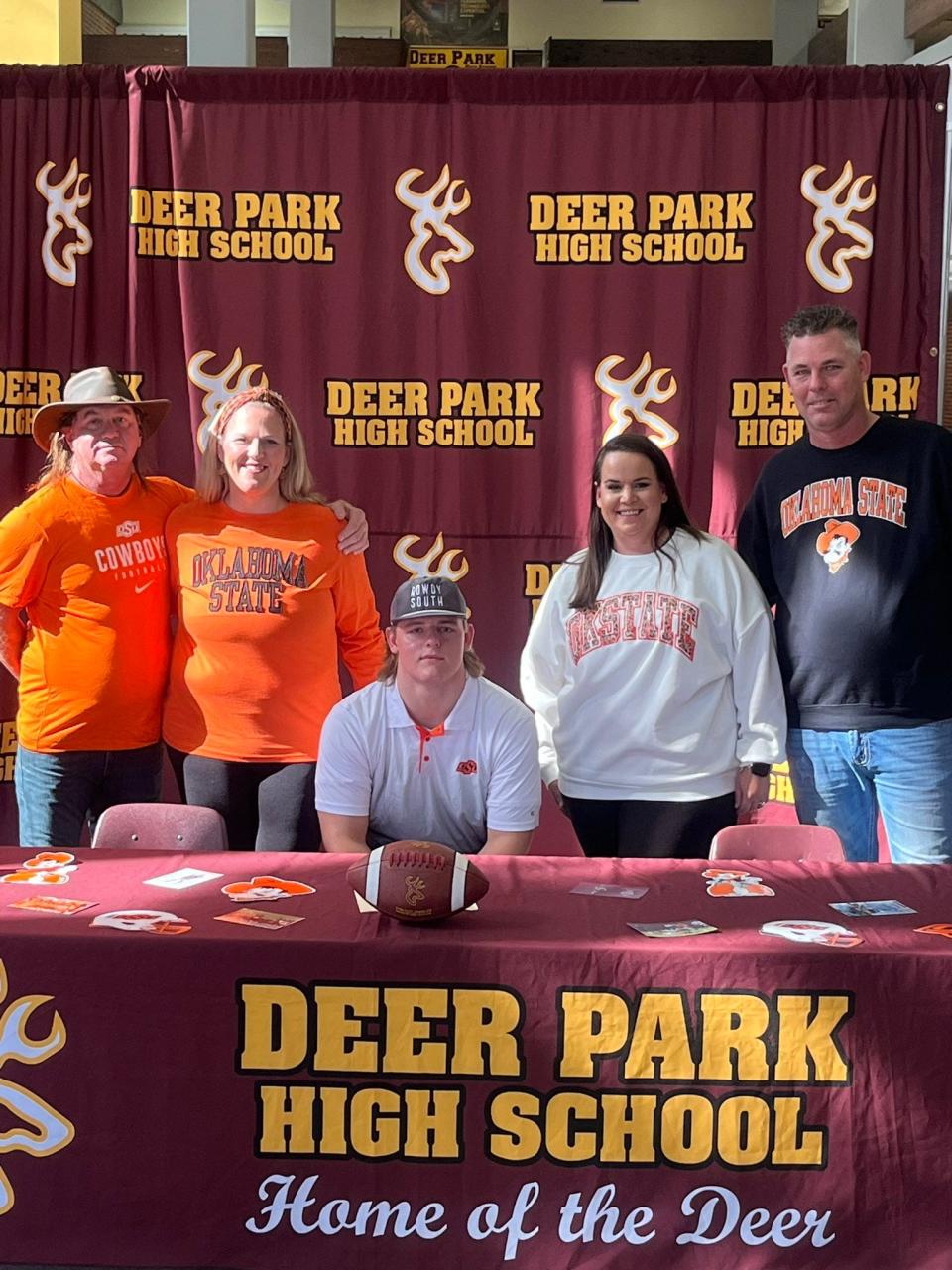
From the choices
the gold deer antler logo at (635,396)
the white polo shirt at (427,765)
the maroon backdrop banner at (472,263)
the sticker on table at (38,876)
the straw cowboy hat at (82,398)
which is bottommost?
the sticker on table at (38,876)

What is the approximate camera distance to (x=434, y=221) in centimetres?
416

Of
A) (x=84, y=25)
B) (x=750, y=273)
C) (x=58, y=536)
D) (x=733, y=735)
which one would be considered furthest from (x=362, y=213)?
(x=84, y=25)

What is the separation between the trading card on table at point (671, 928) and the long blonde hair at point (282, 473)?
4.99 feet

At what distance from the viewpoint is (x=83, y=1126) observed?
→ 196 centimetres

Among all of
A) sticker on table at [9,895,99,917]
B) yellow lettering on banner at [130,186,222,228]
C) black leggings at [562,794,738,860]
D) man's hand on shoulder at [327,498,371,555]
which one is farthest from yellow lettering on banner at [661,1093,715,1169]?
yellow lettering on banner at [130,186,222,228]

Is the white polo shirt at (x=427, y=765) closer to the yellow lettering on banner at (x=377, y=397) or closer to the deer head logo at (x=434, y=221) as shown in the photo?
the yellow lettering on banner at (x=377, y=397)

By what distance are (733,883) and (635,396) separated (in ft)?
7.26

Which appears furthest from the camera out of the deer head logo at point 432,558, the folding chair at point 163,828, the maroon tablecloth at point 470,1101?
the deer head logo at point 432,558

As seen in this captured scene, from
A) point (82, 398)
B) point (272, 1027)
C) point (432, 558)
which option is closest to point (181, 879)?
point (272, 1027)

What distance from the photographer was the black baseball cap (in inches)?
101

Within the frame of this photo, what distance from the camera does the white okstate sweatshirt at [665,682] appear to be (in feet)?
9.16

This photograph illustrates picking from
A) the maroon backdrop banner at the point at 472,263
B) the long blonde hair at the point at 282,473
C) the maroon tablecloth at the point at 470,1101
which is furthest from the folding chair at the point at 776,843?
the maroon backdrop banner at the point at 472,263

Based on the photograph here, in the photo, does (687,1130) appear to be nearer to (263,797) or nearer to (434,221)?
(263,797)

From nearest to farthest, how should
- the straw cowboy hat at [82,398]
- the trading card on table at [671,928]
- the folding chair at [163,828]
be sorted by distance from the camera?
1. the trading card on table at [671,928]
2. the folding chair at [163,828]
3. the straw cowboy hat at [82,398]
